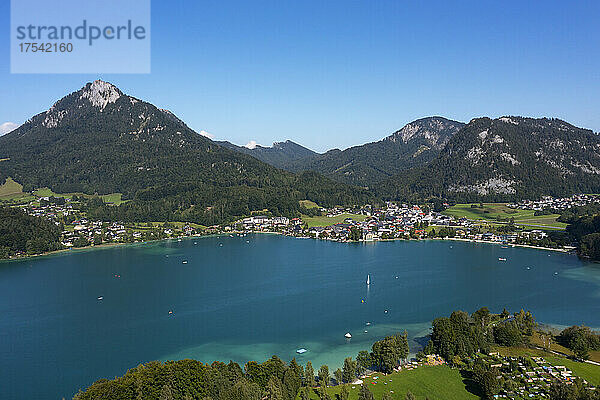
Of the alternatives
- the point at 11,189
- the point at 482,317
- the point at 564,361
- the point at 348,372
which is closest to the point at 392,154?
the point at 11,189

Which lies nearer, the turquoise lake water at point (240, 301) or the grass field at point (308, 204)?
the turquoise lake water at point (240, 301)

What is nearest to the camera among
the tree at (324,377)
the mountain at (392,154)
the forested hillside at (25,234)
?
the tree at (324,377)

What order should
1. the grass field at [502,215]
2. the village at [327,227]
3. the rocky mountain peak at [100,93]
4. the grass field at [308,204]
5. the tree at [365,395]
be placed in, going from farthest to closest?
1. the rocky mountain peak at [100,93]
2. the grass field at [308,204]
3. the grass field at [502,215]
4. the village at [327,227]
5. the tree at [365,395]

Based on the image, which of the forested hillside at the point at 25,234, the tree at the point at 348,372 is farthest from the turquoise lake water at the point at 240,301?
the forested hillside at the point at 25,234

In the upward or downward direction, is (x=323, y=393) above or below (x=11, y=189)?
below

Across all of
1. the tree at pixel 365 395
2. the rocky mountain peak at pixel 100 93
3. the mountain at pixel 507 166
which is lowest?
the tree at pixel 365 395

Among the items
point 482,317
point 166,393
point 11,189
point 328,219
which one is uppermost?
point 11,189

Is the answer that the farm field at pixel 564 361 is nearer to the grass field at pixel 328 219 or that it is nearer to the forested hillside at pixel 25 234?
the grass field at pixel 328 219

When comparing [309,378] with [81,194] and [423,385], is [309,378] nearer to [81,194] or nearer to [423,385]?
[423,385]

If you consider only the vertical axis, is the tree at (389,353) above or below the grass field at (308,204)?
below
